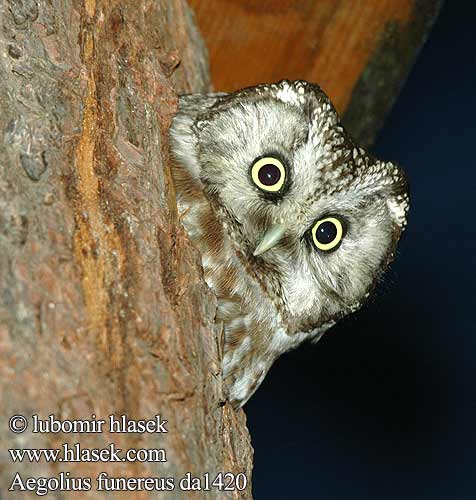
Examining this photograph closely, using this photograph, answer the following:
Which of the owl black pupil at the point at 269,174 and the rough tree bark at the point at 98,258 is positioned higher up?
the owl black pupil at the point at 269,174

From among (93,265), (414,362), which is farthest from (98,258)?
(414,362)

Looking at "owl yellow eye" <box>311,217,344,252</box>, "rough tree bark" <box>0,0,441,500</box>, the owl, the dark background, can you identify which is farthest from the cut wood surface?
"owl yellow eye" <box>311,217,344,252</box>

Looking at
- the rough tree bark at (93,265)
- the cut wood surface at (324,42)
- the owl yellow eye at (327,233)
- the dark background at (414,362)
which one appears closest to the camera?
the rough tree bark at (93,265)

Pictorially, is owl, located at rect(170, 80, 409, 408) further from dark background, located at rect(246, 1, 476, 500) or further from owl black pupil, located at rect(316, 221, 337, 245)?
A: dark background, located at rect(246, 1, 476, 500)

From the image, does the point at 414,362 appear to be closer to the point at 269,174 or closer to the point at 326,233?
the point at 326,233

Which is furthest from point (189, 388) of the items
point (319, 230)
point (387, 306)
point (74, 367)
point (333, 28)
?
point (387, 306)

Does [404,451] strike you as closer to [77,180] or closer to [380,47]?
[380,47]

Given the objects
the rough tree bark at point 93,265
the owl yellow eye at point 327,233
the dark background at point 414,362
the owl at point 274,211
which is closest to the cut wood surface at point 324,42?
the dark background at point 414,362

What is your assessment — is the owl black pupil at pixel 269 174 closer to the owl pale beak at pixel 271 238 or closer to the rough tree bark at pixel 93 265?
the owl pale beak at pixel 271 238
